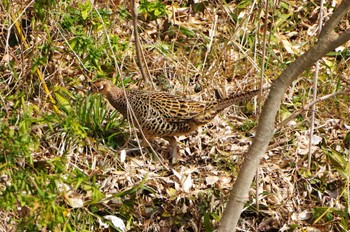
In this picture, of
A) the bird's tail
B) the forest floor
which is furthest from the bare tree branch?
the bird's tail

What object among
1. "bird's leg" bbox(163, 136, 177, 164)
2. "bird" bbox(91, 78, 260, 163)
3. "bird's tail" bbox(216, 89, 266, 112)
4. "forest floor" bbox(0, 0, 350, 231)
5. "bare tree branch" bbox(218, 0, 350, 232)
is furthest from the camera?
"bird's leg" bbox(163, 136, 177, 164)

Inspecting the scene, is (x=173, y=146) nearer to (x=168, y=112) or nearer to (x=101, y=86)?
(x=168, y=112)

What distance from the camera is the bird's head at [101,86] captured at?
7.78 meters

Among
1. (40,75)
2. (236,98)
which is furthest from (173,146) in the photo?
(40,75)

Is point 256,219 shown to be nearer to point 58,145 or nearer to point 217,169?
point 217,169

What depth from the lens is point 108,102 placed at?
26.8 feet

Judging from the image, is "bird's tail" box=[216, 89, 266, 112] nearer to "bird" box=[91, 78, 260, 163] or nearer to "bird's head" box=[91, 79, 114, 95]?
"bird" box=[91, 78, 260, 163]

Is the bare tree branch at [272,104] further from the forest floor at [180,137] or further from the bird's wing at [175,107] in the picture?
the bird's wing at [175,107]

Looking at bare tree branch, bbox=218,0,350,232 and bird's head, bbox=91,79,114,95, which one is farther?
bird's head, bbox=91,79,114,95

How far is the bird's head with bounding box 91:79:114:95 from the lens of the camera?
25.5 feet

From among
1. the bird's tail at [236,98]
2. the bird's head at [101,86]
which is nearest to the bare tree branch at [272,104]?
the bird's tail at [236,98]

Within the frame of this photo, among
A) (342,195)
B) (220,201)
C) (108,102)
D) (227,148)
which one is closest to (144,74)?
(108,102)

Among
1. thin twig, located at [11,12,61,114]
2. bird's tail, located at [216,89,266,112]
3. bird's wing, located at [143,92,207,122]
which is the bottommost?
thin twig, located at [11,12,61,114]

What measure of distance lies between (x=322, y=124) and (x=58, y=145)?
2500mm
